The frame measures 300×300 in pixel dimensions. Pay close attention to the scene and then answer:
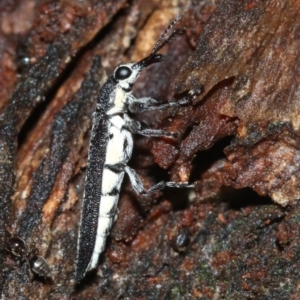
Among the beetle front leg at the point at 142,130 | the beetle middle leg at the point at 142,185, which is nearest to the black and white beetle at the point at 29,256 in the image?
the beetle middle leg at the point at 142,185

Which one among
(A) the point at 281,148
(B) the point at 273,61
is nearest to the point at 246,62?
(B) the point at 273,61

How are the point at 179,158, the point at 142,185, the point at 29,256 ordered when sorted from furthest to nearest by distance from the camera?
the point at 142,185 < the point at 179,158 < the point at 29,256

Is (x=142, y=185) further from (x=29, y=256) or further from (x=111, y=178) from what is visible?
(x=29, y=256)

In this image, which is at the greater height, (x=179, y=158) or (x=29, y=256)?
(x=179, y=158)

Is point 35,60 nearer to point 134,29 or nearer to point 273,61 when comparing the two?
point 134,29

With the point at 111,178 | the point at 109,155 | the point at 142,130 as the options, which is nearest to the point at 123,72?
the point at 142,130

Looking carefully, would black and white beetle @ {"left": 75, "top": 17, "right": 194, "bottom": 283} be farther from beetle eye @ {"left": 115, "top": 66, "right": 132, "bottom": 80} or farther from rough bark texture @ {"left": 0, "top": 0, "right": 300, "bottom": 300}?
rough bark texture @ {"left": 0, "top": 0, "right": 300, "bottom": 300}
